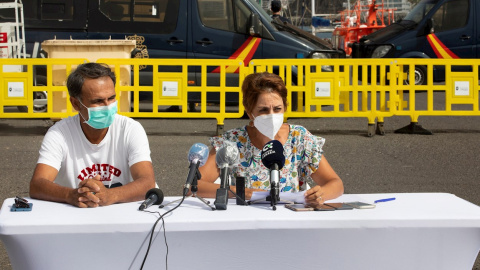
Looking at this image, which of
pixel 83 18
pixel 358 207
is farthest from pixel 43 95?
pixel 358 207

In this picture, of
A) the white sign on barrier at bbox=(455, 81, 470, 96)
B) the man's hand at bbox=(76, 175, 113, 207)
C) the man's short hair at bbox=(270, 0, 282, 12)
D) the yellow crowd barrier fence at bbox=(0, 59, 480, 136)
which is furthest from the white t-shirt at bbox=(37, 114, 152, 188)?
the man's short hair at bbox=(270, 0, 282, 12)

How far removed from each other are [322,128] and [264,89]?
862 cm

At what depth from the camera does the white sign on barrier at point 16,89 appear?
12273 mm

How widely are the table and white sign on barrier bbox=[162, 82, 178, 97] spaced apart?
905 centimetres

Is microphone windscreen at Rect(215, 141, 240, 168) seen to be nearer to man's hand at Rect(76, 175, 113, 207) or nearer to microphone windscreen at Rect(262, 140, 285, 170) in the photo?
microphone windscreen at Rect(262, 140, 285, 170)

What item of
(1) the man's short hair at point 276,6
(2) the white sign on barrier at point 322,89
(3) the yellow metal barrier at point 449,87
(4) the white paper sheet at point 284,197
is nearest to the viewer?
(4) the white paper sheet at point 284,197

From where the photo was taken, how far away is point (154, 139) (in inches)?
456

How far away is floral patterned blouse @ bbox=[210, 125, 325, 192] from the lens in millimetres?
4523

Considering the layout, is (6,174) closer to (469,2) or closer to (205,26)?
(205,26)

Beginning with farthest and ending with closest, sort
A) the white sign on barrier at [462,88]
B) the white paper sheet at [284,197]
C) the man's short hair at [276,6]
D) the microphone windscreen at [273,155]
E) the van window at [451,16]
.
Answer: the van window at [451,16] → the man's short hair at [276,6] → the white sign on barrier at [462,88] → the white paper sheet at [284,197] → the microphone windscreen at [273,155]

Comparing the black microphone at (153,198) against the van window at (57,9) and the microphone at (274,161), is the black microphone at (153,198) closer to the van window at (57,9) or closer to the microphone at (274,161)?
the microphone at (274,161)

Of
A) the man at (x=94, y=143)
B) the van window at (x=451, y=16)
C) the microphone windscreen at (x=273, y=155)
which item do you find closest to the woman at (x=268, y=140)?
the man at (x=94, y=143)

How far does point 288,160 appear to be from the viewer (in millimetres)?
4531

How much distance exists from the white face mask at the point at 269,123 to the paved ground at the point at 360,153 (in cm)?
178
